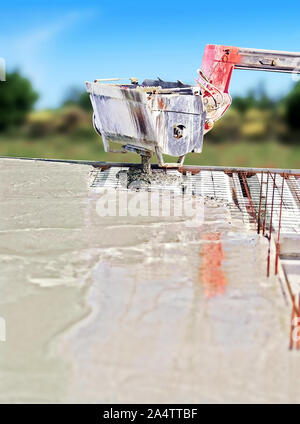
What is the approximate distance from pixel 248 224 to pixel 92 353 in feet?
12.5

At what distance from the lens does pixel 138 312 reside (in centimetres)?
494

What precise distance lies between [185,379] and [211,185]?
569 cm

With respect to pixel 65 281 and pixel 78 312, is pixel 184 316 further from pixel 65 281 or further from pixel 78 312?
pixel 65 281

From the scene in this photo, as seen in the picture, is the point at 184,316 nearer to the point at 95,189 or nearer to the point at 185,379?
the point at 185,379

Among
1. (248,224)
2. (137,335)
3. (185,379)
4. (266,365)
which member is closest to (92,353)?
(137,335)

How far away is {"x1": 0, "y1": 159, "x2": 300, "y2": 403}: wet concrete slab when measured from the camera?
155 inches

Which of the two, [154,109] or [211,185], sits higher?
[154,109]

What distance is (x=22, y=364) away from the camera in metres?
4.19

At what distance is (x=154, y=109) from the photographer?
835 centimetres

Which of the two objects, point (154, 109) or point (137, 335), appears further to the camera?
point (154, 109)

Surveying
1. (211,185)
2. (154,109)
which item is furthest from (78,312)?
(211,185)

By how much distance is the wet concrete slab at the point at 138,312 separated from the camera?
3938mm
